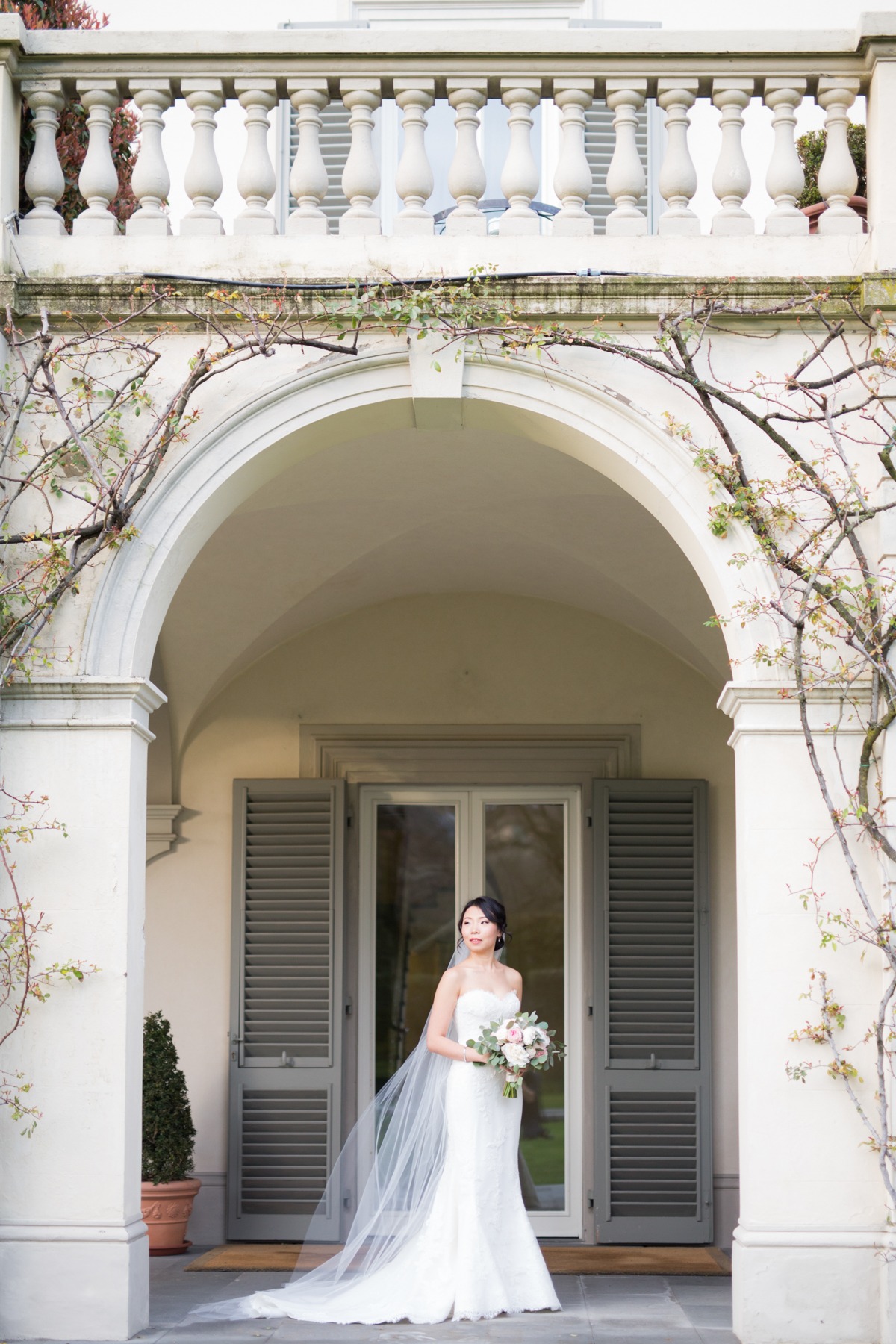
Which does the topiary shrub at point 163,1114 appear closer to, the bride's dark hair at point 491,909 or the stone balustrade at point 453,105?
the bride's dark hair at point 491,909

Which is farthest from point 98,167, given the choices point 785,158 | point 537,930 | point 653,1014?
point 653,1014

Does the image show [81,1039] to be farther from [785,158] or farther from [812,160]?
[812,160]

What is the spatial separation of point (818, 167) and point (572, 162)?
1810mm

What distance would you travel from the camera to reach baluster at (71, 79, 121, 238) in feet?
19.3

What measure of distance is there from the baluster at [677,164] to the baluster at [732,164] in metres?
0.09

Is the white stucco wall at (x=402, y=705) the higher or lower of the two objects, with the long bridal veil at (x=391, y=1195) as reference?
higher

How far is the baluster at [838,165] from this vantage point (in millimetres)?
5789

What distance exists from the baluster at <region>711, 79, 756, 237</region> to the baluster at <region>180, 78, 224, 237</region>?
1.90m

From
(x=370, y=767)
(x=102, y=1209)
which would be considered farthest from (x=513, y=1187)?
(x=370, y=767)

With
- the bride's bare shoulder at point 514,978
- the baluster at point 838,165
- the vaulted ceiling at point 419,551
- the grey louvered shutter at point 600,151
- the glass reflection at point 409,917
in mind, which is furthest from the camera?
the glass reflection at point 409,917

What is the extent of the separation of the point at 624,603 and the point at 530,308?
9.30 feet

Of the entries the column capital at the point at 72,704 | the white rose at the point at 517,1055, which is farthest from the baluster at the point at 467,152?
the white rose at the point at 517,1055

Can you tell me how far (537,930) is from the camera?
8.62m

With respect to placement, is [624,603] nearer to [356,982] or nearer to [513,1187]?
[356,982]
